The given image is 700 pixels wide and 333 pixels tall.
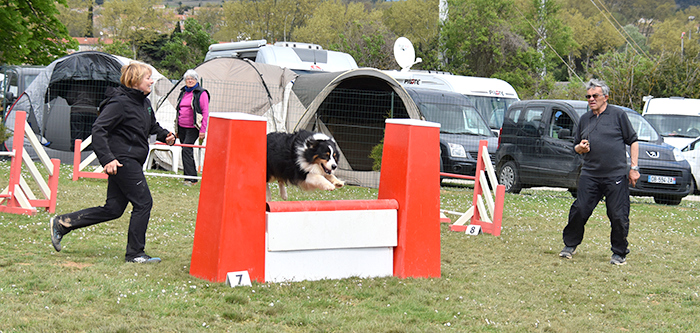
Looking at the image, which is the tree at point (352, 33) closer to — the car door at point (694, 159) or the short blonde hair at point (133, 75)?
the car door at point (694, 159)

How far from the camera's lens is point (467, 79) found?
57.2ft

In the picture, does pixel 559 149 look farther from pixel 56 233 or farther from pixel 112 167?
pixel 56 233

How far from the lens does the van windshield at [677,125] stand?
16.5 metres

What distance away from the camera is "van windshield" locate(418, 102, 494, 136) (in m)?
14.3

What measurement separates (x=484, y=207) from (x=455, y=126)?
6.18 metres

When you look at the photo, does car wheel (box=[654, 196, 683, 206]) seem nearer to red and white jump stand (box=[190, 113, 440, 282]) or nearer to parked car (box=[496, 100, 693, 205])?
parked car (box=[496, 100, 693, 205])

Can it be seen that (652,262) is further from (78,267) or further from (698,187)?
(698,187)

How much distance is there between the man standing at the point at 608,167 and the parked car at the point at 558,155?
5.60 metres

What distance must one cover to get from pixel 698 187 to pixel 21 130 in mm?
13158

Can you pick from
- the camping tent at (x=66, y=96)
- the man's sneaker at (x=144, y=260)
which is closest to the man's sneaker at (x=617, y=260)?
the man's sneaker at (x=144, y=260)

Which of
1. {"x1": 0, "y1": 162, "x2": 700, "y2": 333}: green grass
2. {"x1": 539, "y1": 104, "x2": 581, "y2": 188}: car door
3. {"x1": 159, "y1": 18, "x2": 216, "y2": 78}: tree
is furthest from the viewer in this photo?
{"x1": 159, "y1": 18, "x2": 216, "y2": 78}: tree

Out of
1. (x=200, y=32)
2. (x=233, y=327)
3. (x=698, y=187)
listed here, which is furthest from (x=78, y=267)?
(x=200, y=32)

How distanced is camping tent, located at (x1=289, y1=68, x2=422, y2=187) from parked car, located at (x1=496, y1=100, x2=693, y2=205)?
2.29 metres

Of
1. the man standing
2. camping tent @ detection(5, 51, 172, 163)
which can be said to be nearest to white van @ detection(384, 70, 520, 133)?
camping tent @ detection(5, 51, 172, 163)
